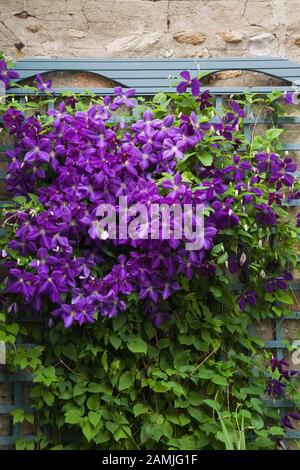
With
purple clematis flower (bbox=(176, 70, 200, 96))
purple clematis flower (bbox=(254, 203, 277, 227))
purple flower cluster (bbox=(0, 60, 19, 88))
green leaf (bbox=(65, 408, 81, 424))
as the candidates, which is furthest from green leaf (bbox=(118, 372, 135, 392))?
purple flower cluster (bbox=(0, 60, 19, 88))

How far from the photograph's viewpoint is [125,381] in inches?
107

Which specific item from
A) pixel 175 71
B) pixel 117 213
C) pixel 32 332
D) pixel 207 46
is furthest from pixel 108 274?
pixel 207 46

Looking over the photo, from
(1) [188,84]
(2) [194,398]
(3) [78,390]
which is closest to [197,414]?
(2) [194,398]

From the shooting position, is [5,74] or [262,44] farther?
[262,44]

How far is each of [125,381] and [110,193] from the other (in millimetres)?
741

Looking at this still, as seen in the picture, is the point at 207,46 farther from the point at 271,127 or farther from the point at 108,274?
the point at 108,274

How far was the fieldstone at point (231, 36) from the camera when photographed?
309 cm

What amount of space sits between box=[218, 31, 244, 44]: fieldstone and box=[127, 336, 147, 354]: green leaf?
1.38 m

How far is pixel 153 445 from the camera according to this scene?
272cm

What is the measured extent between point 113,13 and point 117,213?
0.98 metres

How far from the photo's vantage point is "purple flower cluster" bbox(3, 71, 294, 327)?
2664mm

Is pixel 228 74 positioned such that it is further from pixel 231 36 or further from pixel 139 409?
pixel 139 409

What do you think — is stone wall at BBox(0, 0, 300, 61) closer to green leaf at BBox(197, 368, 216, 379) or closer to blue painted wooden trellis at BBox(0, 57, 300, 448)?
blue painted wooden trellis at BBox(0, 57, 300, 448)

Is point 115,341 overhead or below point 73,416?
overhead
